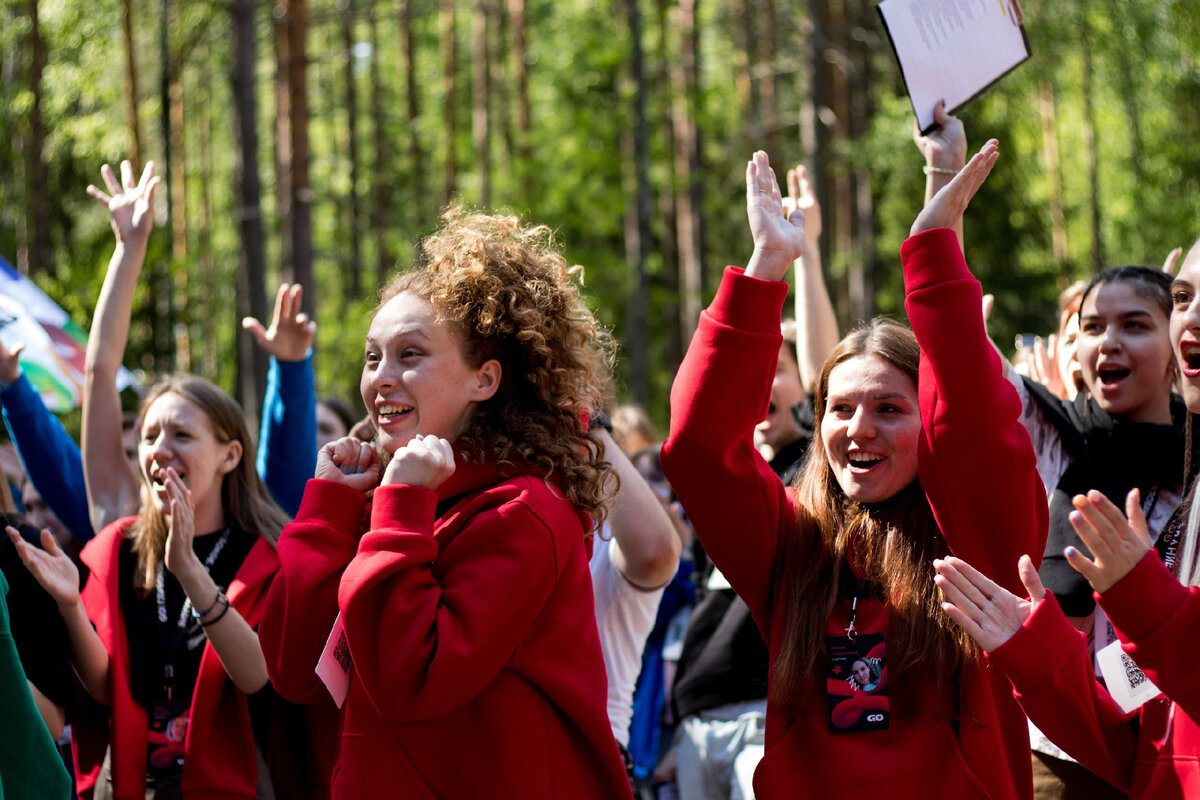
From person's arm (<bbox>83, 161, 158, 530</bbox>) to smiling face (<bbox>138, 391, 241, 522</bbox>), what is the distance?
0.83 feet

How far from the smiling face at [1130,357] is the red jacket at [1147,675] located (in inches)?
48.9

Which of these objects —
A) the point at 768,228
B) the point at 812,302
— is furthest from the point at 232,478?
the point at 768,228

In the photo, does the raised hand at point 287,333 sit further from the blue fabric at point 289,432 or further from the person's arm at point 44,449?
the person's arm at point 44,449

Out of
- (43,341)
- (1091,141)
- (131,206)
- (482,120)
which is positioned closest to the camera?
(131,206)

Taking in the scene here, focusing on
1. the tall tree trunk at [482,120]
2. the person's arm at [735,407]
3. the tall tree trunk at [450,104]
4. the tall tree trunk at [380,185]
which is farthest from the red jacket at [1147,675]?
the tall tree trunk at [380,185]

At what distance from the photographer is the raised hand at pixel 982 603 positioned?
7.28 feet

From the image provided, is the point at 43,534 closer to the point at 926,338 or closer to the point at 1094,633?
the point at 926,338

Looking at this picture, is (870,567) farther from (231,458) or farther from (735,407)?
(231,458)

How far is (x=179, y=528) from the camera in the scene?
3.18 m

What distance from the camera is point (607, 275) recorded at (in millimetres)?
19438

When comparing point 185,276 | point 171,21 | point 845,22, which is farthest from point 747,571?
point 845,22

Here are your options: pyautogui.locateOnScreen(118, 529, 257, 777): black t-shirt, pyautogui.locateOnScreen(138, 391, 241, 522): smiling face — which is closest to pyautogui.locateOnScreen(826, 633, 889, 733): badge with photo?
pyautogui.locateOnScreen(118, 529, 257, 777): black t-shirt

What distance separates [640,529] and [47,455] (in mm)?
2256

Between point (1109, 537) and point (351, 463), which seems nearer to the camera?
point (1109, 537)
